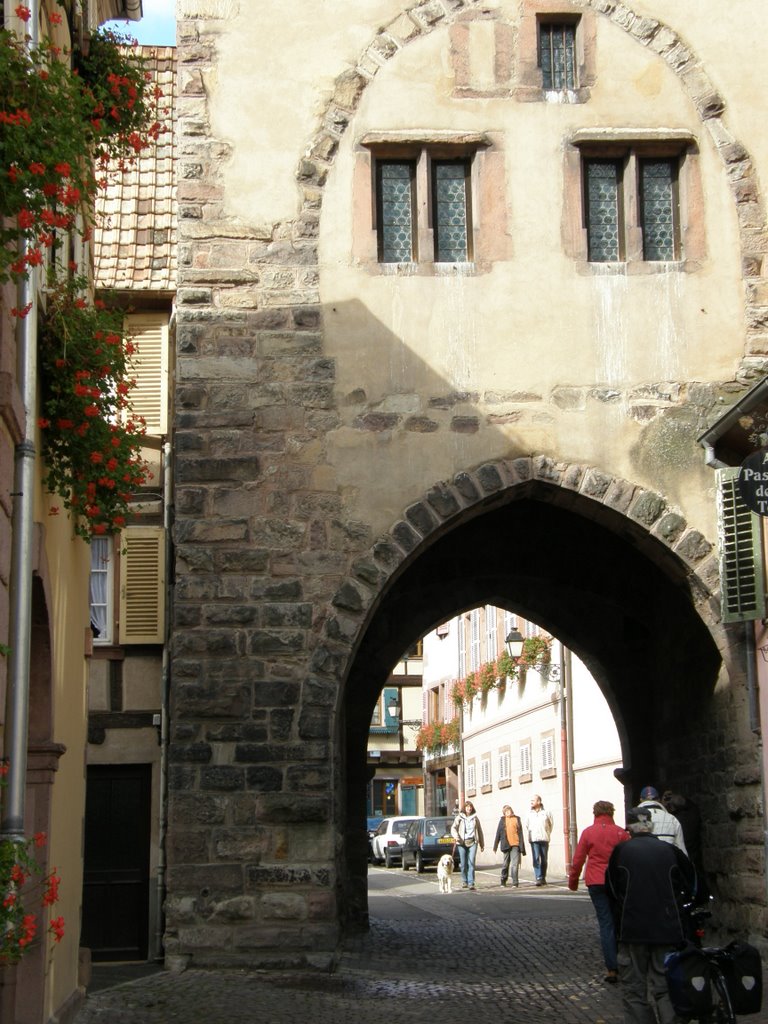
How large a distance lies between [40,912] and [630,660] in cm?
828

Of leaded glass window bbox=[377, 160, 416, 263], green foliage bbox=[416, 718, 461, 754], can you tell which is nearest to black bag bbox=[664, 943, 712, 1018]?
leaded glass window bbox=[377, 160, 416, 263]

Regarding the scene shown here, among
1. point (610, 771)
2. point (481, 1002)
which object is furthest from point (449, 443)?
point (610, 771)

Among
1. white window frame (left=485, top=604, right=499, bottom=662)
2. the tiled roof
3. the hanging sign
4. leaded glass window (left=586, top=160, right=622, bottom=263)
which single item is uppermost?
the tiled roof

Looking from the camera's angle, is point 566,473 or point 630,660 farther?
point 630,660

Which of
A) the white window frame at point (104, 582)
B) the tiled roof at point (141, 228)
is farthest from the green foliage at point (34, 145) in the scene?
the white window frame at point (104, 582)

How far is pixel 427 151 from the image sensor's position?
38.9 feet

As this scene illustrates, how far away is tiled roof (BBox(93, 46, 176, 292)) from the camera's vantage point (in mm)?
13688

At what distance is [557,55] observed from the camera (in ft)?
39.6

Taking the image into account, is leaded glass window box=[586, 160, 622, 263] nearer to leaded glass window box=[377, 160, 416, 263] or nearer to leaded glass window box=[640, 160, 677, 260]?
leaded glass window box=[640, 160, 677, 260]

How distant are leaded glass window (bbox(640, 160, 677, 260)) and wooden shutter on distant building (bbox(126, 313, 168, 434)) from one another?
4.39 meters

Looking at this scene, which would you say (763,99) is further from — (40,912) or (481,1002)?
(40,912)

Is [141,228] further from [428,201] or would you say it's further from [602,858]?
[602,858]

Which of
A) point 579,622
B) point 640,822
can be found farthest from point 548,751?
point 640,822

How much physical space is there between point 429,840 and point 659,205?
1915cm
